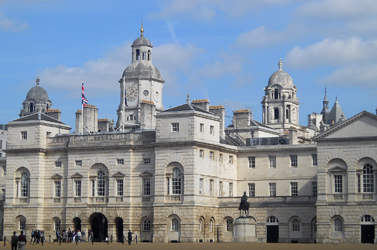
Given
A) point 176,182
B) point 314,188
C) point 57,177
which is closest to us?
point 176,182

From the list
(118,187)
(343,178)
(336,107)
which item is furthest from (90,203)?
(336,107)

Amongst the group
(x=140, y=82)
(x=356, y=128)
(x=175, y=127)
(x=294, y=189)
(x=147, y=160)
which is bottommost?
(x=294, y=189)

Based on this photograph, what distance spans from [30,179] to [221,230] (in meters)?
20.1

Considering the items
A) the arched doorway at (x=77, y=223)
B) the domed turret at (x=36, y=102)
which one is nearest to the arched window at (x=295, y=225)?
the arched doorway at (x=77, y=223)

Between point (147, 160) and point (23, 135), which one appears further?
point (23, 135)

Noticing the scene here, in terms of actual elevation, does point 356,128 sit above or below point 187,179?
above

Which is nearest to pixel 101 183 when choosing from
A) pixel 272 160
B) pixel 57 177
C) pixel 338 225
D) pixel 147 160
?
pixel 57 177

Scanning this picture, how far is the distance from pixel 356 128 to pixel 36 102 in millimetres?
75759

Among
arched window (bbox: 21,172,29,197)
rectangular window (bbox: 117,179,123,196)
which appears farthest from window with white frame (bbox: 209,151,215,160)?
arched window (bbox: 21,172,29,197)

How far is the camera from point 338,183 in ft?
257

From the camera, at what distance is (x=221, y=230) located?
84.8 metres

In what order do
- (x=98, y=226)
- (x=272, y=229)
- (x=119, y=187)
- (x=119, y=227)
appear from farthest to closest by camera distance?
1. (x=98, y=226)
2. (x=119, y=227)
3. (x=119, y=187)
4. (x=272, y=229)

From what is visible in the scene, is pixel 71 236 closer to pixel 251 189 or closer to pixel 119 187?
pixel 119 187

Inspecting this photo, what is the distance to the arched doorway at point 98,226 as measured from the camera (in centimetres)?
8762
